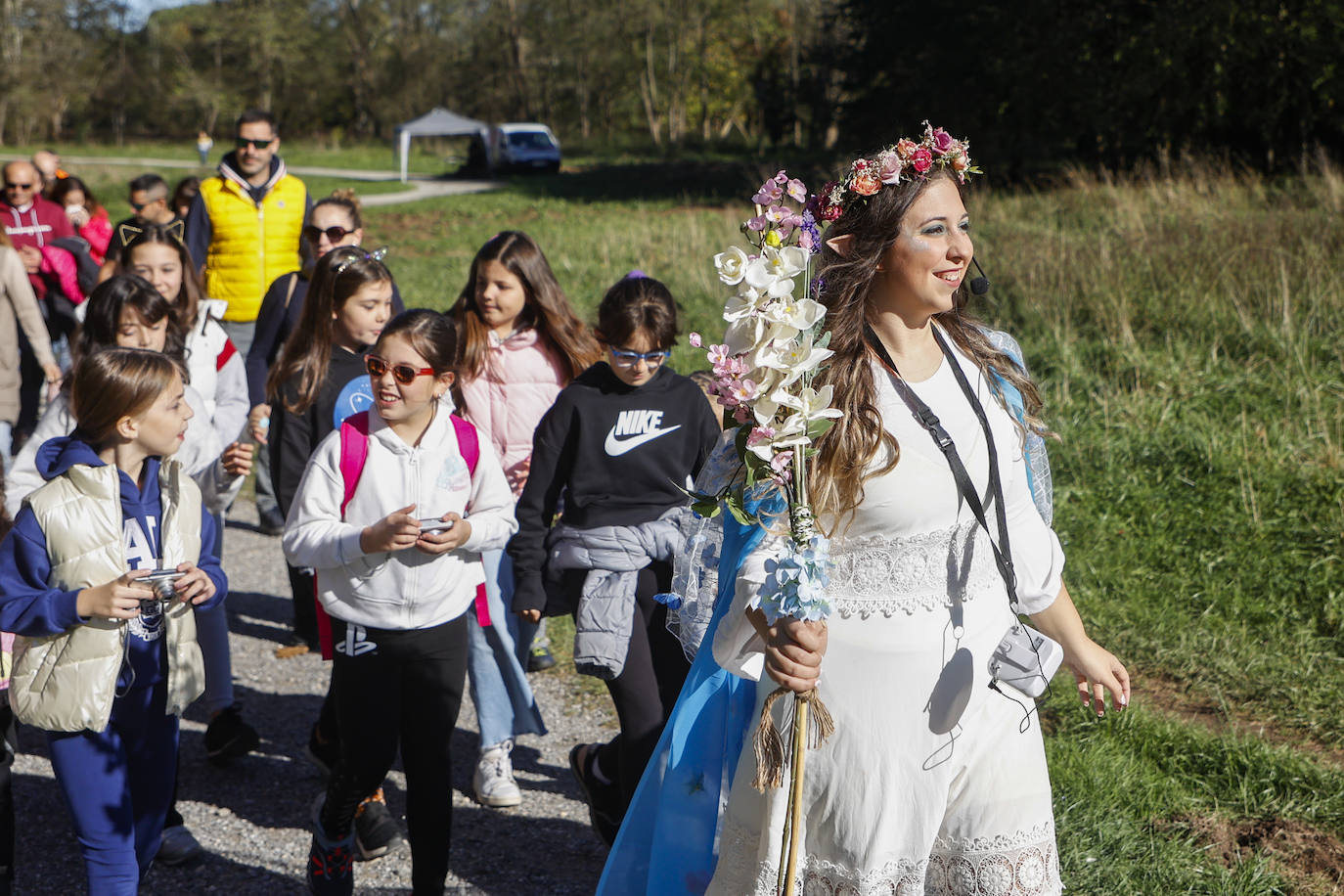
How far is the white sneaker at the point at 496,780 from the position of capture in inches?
174

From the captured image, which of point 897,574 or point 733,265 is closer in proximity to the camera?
point 733,265

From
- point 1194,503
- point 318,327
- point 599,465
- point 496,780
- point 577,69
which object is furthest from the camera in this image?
point 577,69

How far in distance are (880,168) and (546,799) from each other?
9.50 ft

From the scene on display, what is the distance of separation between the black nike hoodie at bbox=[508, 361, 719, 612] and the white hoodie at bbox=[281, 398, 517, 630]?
24 cm

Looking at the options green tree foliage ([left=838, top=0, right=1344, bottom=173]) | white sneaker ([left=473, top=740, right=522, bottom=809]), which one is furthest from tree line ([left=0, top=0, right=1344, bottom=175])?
white sneaker ([left=473, top=740, right=522, bottom=809])

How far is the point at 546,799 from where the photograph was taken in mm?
4523

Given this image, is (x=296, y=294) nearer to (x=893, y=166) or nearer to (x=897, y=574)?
(x=893, y=166)

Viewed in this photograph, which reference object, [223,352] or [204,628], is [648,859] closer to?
[204,628]

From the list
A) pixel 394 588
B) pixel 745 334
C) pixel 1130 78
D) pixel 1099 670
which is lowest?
pixel 394 588

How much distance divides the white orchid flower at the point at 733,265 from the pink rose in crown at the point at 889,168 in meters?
0.48

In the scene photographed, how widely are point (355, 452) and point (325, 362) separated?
4.07 ft

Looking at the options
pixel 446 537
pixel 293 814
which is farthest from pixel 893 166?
pixel 293 814

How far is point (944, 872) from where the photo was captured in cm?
251

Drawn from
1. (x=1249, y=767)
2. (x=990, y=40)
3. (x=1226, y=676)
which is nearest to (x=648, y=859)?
(x=1249, y=767)
